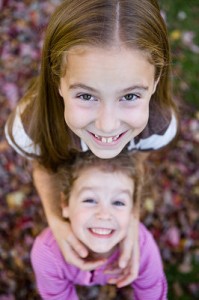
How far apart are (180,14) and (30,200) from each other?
191 cm

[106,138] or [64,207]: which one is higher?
[106,138]

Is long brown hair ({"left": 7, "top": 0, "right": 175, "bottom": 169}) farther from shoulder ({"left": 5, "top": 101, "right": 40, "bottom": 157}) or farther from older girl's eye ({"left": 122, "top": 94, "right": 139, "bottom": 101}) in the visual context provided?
shoulder ({"left": 5, "top": 101, "right": 40, "bottom": 157})

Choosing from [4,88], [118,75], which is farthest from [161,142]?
[4,88]

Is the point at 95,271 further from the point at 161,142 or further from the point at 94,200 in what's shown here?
the point at 161,142

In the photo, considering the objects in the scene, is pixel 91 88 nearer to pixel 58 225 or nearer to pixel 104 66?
pixel 104 66

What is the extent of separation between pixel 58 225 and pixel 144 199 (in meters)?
1.03

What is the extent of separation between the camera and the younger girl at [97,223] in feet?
6.95

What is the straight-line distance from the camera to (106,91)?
63.5 inches

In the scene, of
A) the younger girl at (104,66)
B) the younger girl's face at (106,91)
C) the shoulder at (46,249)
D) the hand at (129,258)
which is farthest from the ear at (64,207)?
the younger girl's face at (106,91)

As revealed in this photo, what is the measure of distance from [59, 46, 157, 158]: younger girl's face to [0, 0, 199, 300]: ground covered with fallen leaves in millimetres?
1223

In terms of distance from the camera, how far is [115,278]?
2395 mm

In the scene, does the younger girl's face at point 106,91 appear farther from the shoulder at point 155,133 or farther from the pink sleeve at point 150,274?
the pink sleeve at point 150,274

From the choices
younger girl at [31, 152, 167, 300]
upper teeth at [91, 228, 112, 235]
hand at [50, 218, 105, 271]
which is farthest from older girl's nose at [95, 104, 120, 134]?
hand at [50, 218, 105, 271]

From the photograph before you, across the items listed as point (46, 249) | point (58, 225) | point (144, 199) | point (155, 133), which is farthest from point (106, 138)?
point (144, 199)
